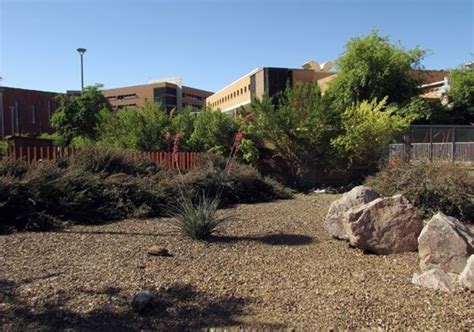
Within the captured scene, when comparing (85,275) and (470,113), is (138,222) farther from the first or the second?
(470,113)

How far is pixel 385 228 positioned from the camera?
7.24 meters

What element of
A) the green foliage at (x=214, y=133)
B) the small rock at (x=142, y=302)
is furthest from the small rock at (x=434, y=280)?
the green foliage at (x=214, y=133)

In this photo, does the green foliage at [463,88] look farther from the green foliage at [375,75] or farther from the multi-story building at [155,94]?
the multi-story building at [155,94]

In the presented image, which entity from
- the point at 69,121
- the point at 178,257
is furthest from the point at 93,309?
the point at 69,121

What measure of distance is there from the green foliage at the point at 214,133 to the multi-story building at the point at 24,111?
67.6m

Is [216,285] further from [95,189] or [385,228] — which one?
[95,189]

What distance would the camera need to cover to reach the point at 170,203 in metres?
11.4

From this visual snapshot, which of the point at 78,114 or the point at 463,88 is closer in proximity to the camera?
the point at 463,88

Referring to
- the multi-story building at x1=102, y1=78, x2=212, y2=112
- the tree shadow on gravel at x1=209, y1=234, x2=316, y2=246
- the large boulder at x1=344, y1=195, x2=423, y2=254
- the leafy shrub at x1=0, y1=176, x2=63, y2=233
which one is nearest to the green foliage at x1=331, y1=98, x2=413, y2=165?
the tree shadow on gravel at x1=209, y1=234, x2=316, y2=246

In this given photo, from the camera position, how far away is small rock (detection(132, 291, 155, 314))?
492 cm

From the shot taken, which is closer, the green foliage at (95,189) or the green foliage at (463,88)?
the green foliage at (95,189)

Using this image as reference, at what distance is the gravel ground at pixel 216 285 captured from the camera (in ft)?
15.5

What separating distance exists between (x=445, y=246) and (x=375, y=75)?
3071cm

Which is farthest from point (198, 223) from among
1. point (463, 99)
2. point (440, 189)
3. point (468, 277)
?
point (463, 99)
